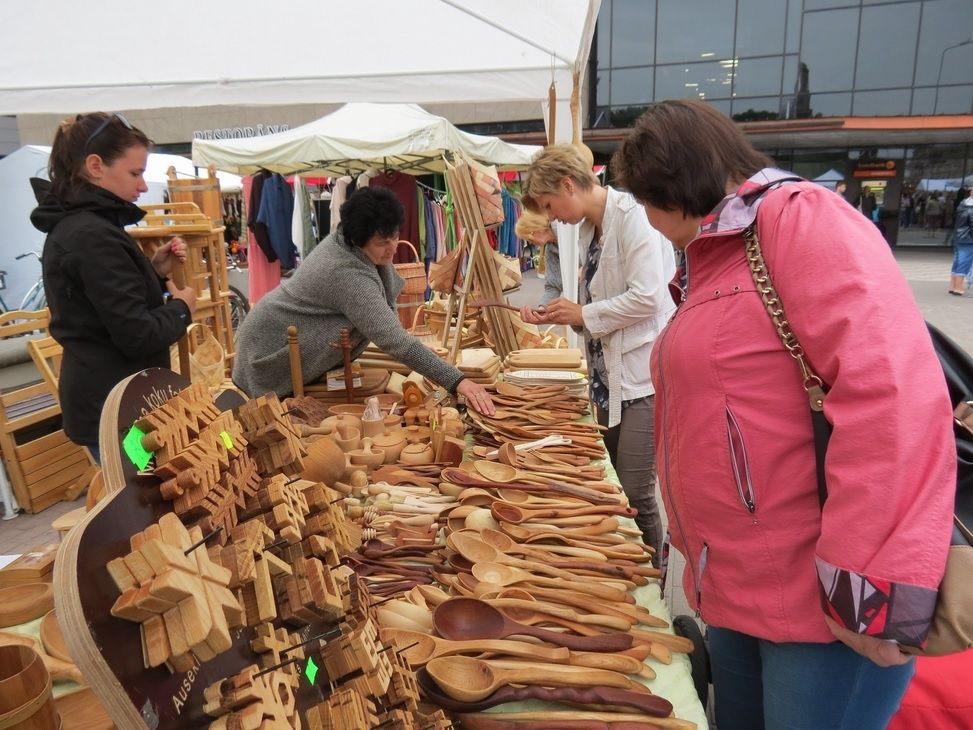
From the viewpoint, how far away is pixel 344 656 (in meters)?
0.91

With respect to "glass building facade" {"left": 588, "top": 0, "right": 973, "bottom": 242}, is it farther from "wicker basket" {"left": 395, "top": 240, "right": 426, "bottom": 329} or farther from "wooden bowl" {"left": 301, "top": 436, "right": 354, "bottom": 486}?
"wooden bowl" {"left": 301, "top": 436, "right": 354, "bottom": 486}

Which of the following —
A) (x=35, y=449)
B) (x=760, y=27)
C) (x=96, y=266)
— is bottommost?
(x=35, y=449)

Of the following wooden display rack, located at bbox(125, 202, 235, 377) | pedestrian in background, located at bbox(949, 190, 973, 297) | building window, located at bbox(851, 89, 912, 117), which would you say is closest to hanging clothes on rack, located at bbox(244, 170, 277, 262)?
wooden display rack, located at bbox(125, 202, 235, 377)

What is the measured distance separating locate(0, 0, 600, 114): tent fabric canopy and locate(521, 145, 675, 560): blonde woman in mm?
1117

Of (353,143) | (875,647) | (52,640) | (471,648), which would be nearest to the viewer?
(875,647)

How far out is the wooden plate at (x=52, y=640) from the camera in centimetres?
132

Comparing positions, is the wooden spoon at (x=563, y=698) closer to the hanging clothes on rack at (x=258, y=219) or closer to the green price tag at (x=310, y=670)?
the green price tag at (x=310, y=670)

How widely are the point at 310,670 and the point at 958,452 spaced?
1.16 metres

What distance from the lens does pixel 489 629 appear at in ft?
4.33

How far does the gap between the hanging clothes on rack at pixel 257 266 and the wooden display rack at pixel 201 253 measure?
324 cm

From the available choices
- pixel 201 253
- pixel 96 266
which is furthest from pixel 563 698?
pixel 201 253

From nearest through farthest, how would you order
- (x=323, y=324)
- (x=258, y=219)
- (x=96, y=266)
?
1. (x=96, y=266)
2. (x=323, y=324)
3. (x=258, y=219)

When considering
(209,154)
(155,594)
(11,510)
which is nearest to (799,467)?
(155,594)

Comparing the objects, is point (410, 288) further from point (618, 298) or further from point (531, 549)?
point (531, 549)
